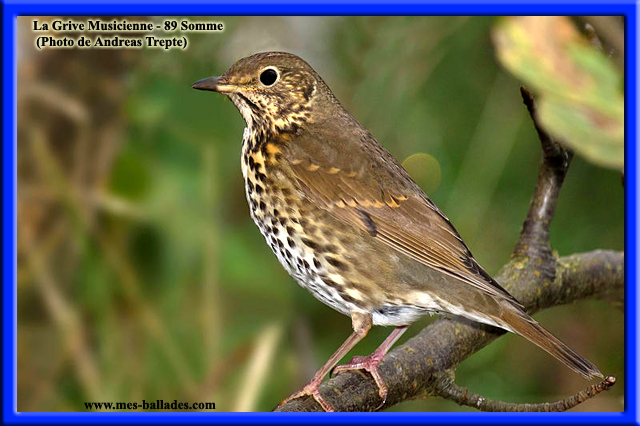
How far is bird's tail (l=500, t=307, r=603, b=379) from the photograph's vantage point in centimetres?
230

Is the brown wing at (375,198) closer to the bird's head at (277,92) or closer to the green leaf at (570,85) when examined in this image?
the bird's head at (277,92)

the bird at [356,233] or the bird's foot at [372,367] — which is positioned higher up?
the bird at [356,233]

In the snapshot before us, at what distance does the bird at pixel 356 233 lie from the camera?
2477 millimetres

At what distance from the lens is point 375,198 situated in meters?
2.58

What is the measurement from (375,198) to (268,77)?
60cm

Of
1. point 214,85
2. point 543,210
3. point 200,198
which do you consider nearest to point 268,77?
point 214,85

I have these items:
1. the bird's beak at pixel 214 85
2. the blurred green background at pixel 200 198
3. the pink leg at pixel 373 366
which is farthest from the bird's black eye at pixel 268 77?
the pink leg at pixel 373 366

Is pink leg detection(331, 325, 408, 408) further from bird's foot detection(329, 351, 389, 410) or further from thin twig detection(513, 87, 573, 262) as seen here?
thin twig detection(513, 87, 573, 262)

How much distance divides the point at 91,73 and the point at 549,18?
3.08 meters

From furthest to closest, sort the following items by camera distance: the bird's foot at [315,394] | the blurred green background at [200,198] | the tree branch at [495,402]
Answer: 1. the blurred green background at [200,198]
2. the bird's foot at [315,394]
3. the tree branch at [495,402]

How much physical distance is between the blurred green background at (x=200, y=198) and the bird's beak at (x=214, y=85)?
908 millimetres

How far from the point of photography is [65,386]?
11.7ft

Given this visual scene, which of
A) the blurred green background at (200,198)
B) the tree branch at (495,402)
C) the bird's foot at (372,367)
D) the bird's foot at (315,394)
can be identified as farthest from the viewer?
the blurred green background at (200,198)

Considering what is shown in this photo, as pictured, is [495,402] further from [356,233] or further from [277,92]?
[277,92]
